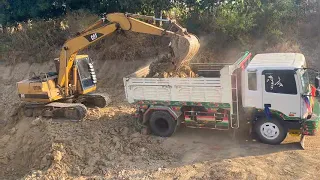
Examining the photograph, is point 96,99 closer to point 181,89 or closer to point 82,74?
point 82,74

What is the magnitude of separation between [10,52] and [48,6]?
11.3 feet

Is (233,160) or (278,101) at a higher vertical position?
(278,101)

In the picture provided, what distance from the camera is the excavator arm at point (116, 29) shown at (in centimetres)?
1030

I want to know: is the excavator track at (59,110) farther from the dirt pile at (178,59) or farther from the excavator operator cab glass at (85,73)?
the dirt pile at (178,59)

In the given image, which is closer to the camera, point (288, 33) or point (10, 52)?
point (288, 33)

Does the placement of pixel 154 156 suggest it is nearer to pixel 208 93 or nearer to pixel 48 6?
pixel 208 93

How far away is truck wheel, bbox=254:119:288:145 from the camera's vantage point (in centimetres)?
939

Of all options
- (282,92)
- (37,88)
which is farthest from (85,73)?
(282,92)

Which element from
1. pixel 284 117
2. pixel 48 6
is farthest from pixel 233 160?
pixel 48 6

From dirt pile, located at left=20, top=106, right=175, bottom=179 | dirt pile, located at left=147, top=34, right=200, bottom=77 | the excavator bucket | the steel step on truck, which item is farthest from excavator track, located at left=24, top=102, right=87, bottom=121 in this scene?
the excavator bucket

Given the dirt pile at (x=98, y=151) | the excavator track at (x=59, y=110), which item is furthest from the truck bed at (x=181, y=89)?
the excavator track at (x=59, y=110)

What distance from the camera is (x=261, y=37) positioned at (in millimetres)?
16781

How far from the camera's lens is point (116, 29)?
11.3m

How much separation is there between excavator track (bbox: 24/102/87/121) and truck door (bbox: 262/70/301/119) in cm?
633
